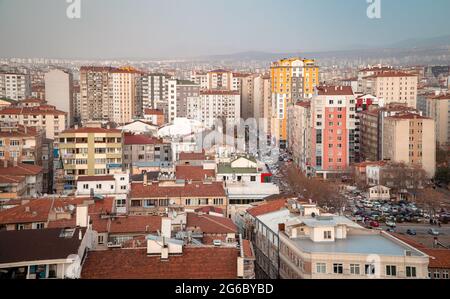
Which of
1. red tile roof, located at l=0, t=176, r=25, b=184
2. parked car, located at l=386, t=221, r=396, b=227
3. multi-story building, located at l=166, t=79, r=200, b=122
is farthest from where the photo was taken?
multi-story building, located at l=166, t=79, r=200, b=122

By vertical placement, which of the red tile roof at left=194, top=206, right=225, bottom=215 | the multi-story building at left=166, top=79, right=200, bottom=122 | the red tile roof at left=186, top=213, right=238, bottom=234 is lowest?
the red tile roof at left=194, top=206, right=225, bottom=215

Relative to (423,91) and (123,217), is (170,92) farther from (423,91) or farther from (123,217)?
(123,217)

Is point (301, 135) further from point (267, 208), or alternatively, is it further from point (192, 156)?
point (267, 208)

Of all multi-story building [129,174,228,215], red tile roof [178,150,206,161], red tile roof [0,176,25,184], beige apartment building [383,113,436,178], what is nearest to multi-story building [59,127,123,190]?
red tile roof [178,150,206,161]

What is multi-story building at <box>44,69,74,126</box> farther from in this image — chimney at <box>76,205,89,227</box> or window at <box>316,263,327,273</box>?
window at <box>316,263,327,273</box>

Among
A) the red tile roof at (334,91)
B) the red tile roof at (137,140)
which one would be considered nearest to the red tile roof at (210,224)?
the red tile roof at (137,140)

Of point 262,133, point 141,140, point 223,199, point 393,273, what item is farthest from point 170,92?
point 393,273

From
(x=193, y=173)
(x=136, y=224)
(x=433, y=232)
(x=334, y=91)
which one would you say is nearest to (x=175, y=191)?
(x=193, y=173)

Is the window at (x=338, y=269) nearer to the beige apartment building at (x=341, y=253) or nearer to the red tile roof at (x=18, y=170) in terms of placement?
the beige apartment building at (x=341, y=253)
